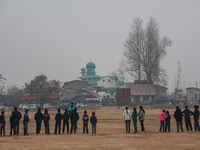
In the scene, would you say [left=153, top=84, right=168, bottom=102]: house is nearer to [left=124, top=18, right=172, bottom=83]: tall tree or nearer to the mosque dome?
[left=124, top=18, right=172, bottom=83]: tall tree

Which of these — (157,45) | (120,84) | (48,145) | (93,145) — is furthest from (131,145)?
(120,84)

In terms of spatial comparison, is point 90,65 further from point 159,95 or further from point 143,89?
point 143,89

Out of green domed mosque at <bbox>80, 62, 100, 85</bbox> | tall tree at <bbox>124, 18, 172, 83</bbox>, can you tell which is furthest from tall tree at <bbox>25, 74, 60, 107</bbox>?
green domed mosque at <bbox>80, 62, 100, 85</bbox>

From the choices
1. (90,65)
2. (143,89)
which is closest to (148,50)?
(143,89)

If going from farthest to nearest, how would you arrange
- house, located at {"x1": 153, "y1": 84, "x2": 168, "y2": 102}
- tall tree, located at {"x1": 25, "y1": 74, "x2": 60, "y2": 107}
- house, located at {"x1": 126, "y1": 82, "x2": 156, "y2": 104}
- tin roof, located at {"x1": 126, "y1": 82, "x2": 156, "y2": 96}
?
house, located at {"x1": 126, "y1": 82, "x2": 156, "y2": 104} < tin roof, located at {"x1": 126, "y1": 82, "x2": 156, "y2": 96} < tall tree, located at {"x1": 25, "y1": 74, "x2": 60, "y2": 107} < house, located at {"x1": 153, "y1": 84, "x2": 168, "y2": 102}

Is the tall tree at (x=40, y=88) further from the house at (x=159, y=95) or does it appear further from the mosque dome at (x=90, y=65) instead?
the mosque dome at (x=90, y=65)

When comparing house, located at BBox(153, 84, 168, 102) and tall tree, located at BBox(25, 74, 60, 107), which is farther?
tall tree, located at BBox(25, 74, 60, 107)

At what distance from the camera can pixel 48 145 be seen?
16.1 metres

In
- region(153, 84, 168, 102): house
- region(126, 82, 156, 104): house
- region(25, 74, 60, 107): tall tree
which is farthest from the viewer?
region(126, 82, 156, 104): house

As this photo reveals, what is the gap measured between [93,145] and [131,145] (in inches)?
69.7

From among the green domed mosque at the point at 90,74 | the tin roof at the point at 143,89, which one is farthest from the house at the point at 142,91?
the green domed mosque at the point at 90,74

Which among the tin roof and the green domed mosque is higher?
the green domed mosque

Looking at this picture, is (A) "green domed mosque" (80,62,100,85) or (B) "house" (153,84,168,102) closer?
(B) "house" (153,84,168,102)

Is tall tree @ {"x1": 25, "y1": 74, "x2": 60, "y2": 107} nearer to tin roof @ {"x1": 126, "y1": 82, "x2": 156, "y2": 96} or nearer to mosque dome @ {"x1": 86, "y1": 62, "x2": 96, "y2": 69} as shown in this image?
tin roof @ {"x1": 126, "y1": 82, "x2": 156, "y2": 96}
